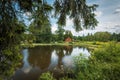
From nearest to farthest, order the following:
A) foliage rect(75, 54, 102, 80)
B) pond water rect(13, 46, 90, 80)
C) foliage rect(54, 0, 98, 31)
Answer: foliage rect(54, 0, 98, 31)
foliage rect(75, 54, 102, 80)
pond water rect(13, 46, 90, 80)

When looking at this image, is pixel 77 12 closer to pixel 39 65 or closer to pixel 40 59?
pixel 39 65

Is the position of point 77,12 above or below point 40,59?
above

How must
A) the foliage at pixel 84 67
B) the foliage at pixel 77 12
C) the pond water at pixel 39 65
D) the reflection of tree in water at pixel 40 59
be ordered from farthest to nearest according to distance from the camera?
the reflection of tree in water at pixel 40 59 < the pond water at pixel 39 65 < the foliage at pixel 84 67 < the foliage at pixel 77 12

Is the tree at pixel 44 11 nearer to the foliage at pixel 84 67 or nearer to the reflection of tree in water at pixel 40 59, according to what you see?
the foliage at pixel 84 67

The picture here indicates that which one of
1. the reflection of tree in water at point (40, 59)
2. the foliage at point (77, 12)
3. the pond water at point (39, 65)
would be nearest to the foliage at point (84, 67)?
the pond water at point (39, 65)

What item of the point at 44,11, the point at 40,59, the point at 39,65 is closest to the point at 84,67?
the point at 39,65

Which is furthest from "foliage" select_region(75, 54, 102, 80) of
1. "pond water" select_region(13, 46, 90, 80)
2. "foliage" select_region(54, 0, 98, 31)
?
"foliage" select_region(54, 0, 98, 31)

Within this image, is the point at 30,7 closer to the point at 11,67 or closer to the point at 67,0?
the point at 67,0

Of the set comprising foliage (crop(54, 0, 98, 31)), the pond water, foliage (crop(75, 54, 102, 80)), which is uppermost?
foliage (crop(54, 0, 98, 31))

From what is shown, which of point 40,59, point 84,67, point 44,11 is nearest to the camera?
point 44,11

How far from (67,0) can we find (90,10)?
1.49ft

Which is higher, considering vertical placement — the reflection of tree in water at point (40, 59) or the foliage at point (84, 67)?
the foliage at point (84, 67)

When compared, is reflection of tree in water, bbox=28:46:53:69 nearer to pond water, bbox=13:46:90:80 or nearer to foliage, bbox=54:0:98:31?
pond water, bbox=13:46:90:80

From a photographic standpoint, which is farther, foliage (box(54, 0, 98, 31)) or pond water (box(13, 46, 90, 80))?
pond water (box(13, 46, 90, 80))
